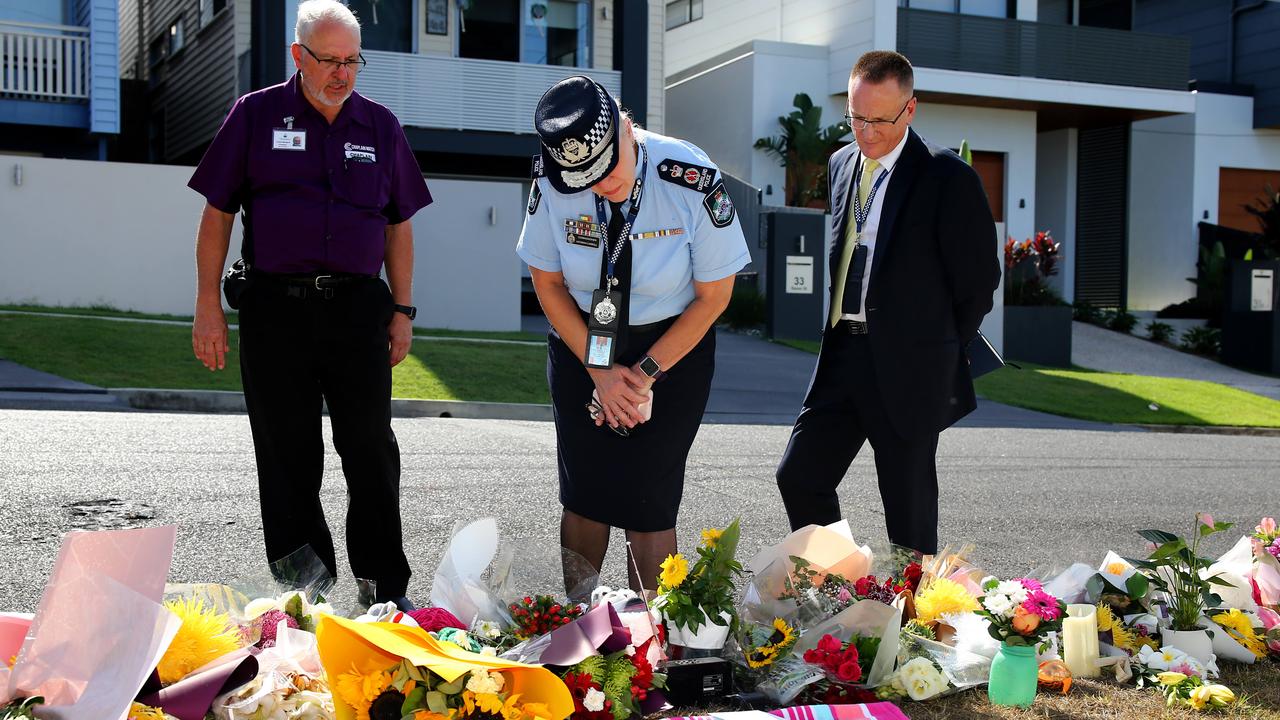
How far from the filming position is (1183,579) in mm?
4043

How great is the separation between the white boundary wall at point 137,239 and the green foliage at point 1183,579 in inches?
549

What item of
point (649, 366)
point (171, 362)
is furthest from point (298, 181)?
point (171, 362)

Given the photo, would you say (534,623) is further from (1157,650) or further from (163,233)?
(163,233)

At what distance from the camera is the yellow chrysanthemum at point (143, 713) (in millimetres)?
2624

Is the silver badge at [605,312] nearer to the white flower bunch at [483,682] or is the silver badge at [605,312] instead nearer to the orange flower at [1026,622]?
the white flower bunch at [483,682]

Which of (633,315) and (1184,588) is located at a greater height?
(633,315)

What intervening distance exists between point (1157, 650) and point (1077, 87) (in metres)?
23.1

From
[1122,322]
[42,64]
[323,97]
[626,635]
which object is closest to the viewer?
[626,635]

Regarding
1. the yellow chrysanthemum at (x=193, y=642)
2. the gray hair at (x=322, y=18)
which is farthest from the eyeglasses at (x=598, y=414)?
the gray hair at (x=322, y=18)

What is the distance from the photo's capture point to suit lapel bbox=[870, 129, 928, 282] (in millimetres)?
4102

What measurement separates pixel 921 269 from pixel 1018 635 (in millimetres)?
1279

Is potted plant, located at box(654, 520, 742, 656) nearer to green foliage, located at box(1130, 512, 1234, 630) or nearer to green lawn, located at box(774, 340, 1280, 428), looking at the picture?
green foliage, located at box(1130, 512, 1234, 630)

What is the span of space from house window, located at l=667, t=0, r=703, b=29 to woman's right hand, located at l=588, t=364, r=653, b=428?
1056 inches

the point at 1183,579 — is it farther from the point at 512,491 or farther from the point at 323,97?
the point at 512,491
